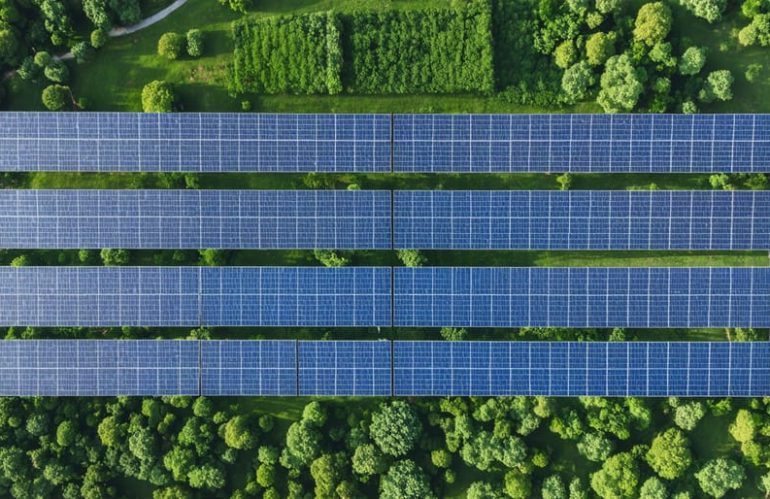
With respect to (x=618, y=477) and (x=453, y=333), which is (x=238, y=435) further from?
(x=618, y=477)

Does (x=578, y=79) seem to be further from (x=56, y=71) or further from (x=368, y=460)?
(x=56, y=71)

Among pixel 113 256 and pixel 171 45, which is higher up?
pixel 171 45

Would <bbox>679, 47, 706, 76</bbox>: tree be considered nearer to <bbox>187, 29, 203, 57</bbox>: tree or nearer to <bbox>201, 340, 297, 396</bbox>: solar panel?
<bbox>201, 340, 297, 396</bbox>: solar panel

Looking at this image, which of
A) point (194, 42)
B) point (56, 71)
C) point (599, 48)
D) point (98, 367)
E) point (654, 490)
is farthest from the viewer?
point (194, 42)

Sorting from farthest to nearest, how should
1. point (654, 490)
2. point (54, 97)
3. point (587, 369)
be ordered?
point (54, 97)
point (587, 369)
point (654, 490)

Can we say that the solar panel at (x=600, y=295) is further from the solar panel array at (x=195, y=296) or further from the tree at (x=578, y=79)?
the tree at (x=578, y=79)

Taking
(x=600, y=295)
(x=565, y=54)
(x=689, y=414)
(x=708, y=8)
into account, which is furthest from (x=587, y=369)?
(x=708, y=8)

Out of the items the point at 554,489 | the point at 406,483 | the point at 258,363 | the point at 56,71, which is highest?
the point at 56,71

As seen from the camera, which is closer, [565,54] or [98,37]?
[565,54]
